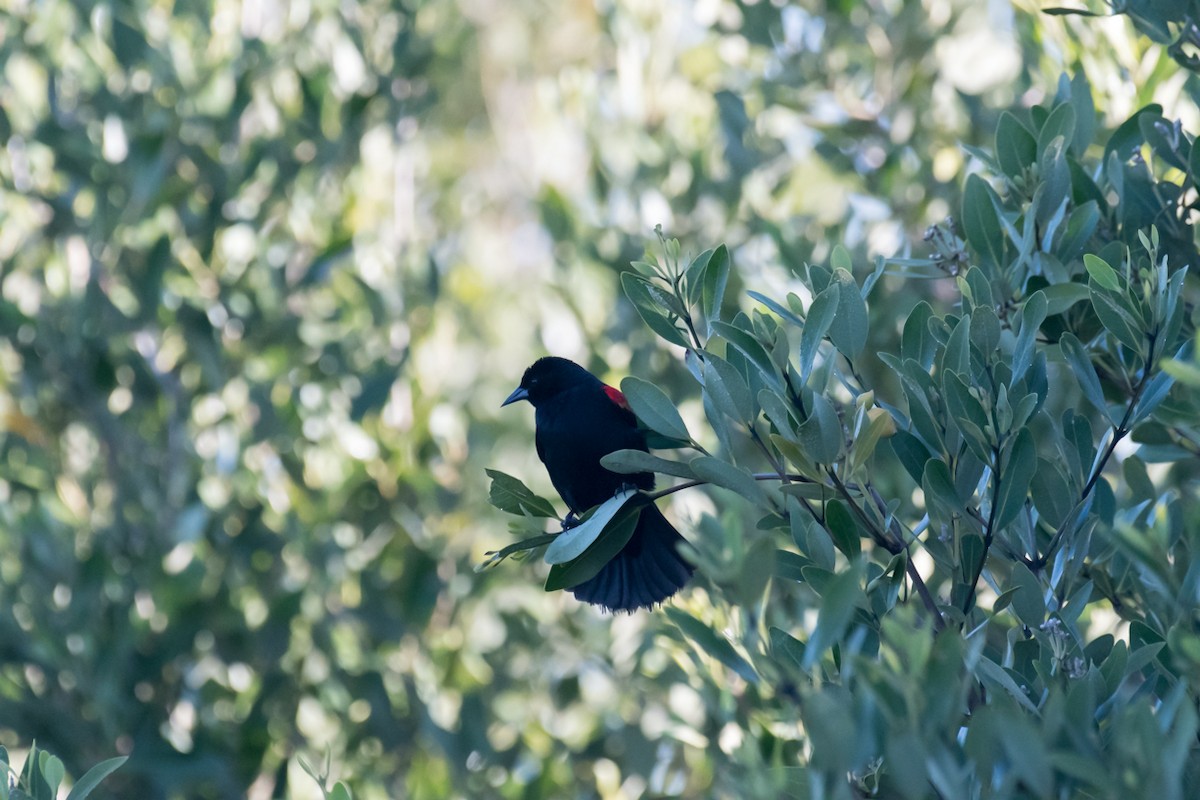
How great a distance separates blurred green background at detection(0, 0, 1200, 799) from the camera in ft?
13.7

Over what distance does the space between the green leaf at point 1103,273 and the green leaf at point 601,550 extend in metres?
0.81

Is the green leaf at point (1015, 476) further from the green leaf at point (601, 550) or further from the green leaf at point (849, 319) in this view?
the green leaf at point (601, 550)

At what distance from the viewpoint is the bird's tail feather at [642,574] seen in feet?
8.71

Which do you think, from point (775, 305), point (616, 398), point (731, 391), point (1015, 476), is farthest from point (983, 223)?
point (616, 398)

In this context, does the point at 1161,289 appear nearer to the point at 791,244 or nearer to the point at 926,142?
the point at 791,244

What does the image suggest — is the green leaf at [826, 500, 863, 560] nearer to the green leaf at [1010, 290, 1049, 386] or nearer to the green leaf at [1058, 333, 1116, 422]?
the green leaf at [1010, 290, 1049, 386]

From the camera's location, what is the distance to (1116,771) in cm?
139

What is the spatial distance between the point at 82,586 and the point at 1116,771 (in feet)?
11.6

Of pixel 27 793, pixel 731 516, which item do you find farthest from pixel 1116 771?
pixel 27 793

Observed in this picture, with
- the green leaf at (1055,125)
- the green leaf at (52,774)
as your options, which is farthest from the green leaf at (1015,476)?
→ the green leaf at (52,774)

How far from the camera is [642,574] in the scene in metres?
2.69

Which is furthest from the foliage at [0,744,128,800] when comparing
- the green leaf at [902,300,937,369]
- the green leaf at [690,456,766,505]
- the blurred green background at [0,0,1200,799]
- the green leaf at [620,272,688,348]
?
the blurred green background at [0,0,1200,799]

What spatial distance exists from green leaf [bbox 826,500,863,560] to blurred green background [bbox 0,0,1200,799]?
2.15 m

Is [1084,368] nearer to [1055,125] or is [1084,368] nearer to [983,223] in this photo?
[983,223]
